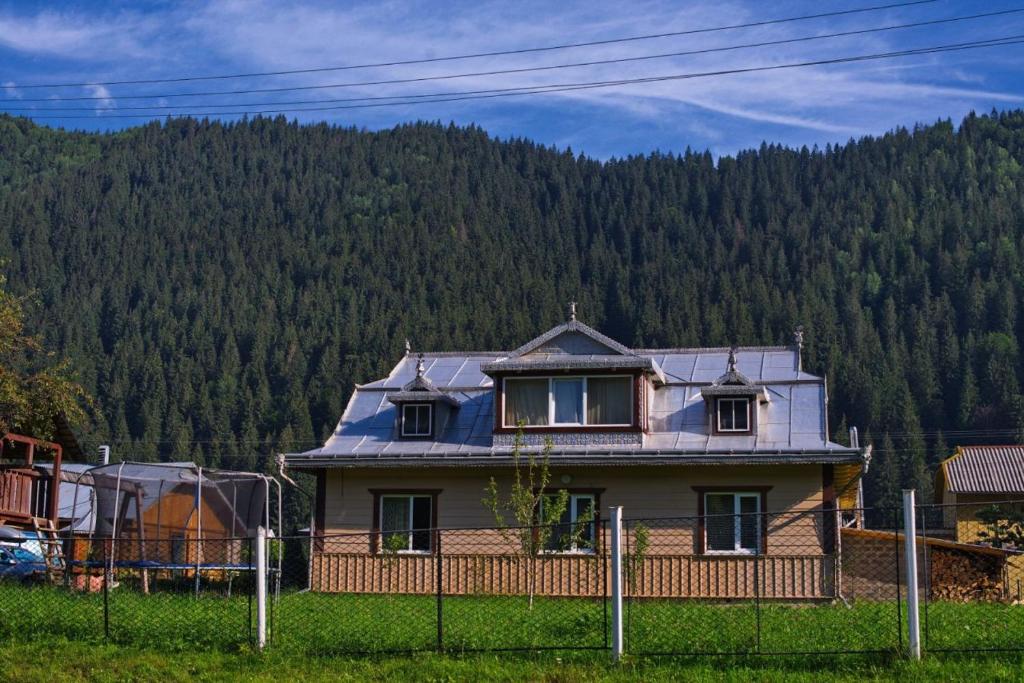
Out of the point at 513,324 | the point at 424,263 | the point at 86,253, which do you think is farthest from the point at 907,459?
the point at 86,253

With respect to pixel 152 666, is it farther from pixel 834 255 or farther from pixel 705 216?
pixel 705 216

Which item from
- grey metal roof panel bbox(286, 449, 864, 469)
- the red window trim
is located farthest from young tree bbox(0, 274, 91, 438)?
the red window trim

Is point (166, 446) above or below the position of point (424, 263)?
below

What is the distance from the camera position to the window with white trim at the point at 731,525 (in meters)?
27.0

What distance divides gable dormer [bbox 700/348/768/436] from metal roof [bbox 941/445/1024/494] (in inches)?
1058

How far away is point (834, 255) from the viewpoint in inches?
6575

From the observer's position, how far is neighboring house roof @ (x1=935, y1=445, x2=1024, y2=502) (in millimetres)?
51906

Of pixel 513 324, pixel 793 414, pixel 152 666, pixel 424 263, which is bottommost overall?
pixel 152 666

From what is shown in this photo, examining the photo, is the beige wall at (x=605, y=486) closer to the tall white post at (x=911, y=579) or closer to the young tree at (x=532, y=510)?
the young tree at (x=532, y=510)

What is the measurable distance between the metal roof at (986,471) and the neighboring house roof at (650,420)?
23826mm

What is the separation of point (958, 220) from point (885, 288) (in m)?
15.8

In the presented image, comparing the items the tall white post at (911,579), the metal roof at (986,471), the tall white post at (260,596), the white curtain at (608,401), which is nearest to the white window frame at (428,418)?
the white curtain at (608,401)

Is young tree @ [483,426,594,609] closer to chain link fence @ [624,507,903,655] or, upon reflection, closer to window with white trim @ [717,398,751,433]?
chain link fence @ [624,507,903,655]

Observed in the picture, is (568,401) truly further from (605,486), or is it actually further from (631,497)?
(631,497)
